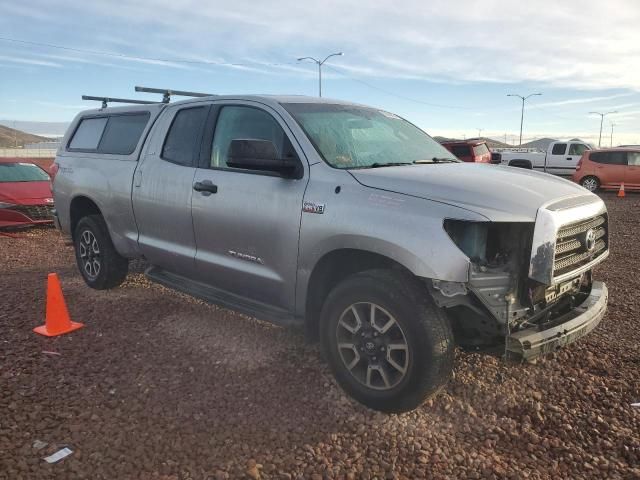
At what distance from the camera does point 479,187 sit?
308 centimetres

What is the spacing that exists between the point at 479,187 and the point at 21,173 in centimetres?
974

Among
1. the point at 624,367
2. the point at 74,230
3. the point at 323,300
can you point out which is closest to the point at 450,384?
the point at 323,300

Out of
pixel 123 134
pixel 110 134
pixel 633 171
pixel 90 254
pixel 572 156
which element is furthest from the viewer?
pixel 572 156

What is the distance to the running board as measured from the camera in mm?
3754

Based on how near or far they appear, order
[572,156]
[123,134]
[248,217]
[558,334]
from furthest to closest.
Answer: [572,156] < [123,134] < [248,217] < [558,334]

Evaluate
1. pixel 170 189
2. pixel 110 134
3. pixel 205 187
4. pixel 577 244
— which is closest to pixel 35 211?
pixel 110 134

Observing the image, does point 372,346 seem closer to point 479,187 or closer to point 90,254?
point 479,187

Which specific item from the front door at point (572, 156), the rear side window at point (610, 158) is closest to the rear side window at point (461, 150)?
the rear side window at point (610, 158)

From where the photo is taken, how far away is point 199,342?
440cm

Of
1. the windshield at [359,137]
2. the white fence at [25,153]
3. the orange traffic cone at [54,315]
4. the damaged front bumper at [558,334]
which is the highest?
the windshield at [359,137]

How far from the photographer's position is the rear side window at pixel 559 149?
75.9 ft

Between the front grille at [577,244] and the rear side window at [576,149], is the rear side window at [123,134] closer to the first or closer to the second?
the front grille at [577,244]

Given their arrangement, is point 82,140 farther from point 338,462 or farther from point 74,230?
point 338,462

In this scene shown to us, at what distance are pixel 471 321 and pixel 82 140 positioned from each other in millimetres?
5045
